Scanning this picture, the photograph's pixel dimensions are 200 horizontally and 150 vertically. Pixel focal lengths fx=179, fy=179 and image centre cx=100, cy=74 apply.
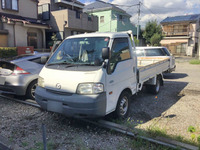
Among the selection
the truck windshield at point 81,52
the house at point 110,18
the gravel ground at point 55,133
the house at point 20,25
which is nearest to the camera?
the gravel ground at point 55,133

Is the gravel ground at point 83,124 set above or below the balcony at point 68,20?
below

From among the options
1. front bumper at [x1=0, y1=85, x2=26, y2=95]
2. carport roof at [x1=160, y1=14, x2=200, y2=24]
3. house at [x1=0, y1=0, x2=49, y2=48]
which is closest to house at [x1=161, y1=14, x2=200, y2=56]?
carport roof at [x1=160, y1=14, x2=200, y2=24]

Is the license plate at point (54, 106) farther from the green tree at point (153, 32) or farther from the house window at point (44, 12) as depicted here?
the green tree at point (153, 32)

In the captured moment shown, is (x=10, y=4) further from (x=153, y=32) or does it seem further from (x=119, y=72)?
(x=153, y=32)

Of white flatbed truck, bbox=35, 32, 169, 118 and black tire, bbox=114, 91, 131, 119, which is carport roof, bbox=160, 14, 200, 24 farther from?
black tire, bbox=114, 91, 131, 119

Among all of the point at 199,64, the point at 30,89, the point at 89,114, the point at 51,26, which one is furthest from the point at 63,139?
the point at 51,26

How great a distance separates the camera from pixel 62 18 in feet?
63.6

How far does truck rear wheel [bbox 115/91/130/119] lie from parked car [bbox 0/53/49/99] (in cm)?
238

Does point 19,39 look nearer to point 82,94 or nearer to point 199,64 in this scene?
point 82,94

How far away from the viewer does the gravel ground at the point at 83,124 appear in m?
3.29

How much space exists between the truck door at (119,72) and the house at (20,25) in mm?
14597

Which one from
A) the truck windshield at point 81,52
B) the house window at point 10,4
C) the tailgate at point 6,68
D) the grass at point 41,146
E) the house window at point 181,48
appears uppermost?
the house window at point 10,4

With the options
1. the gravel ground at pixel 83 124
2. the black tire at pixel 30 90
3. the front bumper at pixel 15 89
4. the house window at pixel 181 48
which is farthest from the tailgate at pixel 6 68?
the house window at pixel 181 48

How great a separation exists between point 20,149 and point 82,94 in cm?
142
